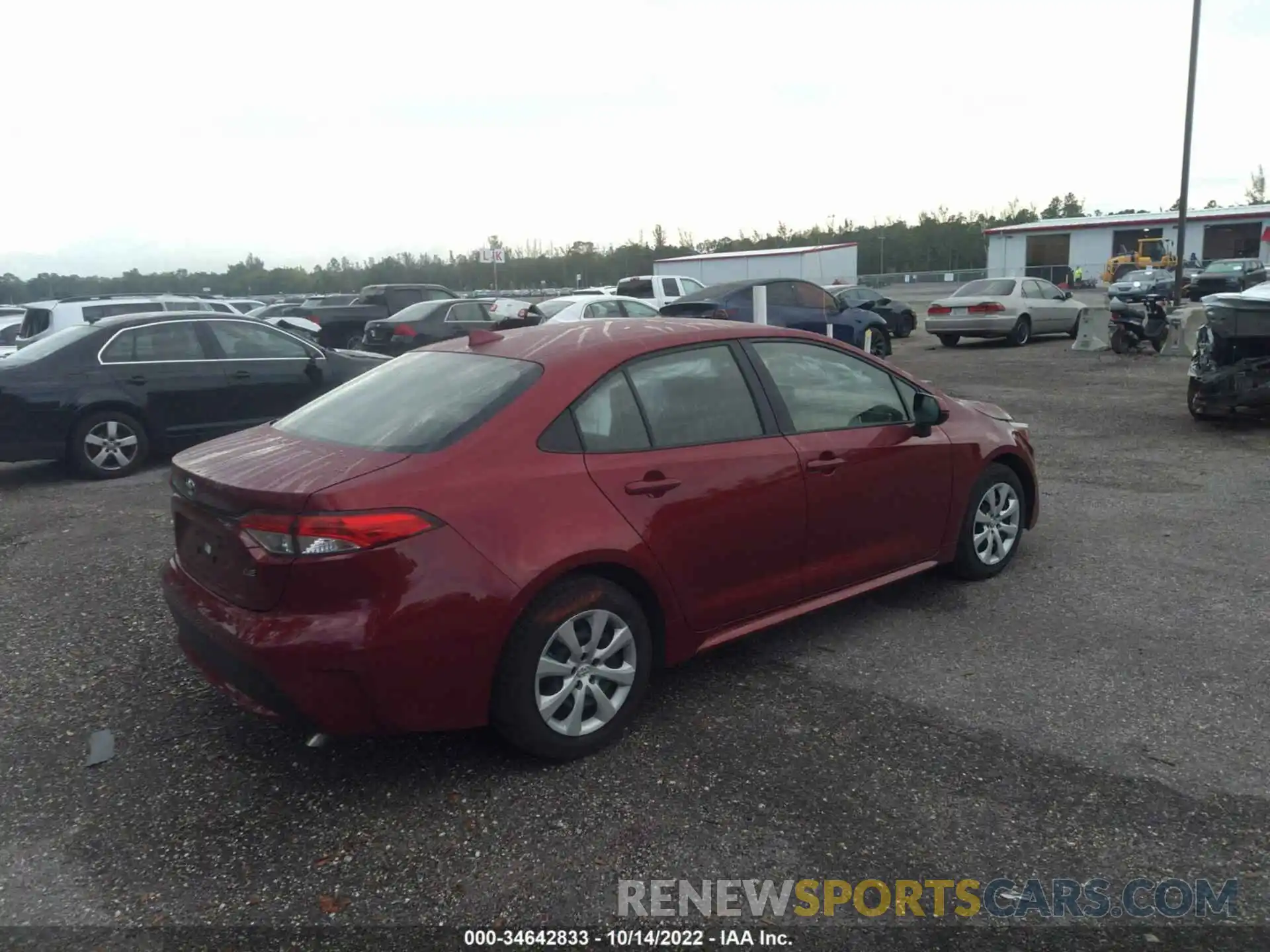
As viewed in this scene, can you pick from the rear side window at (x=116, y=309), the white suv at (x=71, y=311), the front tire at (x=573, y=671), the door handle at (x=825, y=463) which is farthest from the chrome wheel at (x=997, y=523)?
the white suv at (x=71, y=311)

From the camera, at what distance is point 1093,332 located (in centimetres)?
1852


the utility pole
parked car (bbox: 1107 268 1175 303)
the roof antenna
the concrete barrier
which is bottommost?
the concrete barrier

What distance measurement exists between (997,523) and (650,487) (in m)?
2.62

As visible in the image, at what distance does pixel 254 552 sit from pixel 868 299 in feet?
70.8

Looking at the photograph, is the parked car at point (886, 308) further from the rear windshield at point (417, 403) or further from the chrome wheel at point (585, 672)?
the chrome wheel at point (585, 672)

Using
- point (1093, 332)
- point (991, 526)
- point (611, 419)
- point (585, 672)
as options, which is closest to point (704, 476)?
point (611, 419)

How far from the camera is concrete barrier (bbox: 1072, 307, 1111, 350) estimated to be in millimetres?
18422

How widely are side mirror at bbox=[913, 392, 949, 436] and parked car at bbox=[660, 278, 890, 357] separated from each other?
982cm

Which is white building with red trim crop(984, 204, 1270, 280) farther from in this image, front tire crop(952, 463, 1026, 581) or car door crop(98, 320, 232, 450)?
front tire crop(952, 463, 1026, 581)

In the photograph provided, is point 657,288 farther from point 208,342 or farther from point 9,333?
point 208,342

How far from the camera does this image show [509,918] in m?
2.79

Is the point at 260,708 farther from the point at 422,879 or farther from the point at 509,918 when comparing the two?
the point at 509,918

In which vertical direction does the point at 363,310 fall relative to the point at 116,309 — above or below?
below

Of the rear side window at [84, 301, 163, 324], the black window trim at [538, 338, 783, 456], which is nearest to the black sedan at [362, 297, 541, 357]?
the rear side window at [84, 301, 163, 324]
